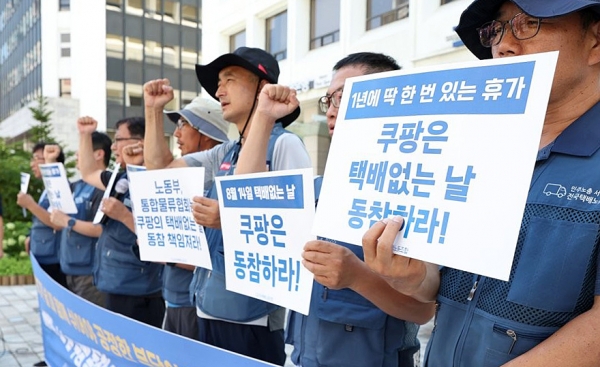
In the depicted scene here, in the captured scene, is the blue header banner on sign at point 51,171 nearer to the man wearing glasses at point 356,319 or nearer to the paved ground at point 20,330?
the paved ground at point 20,330

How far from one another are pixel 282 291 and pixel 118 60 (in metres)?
30.5

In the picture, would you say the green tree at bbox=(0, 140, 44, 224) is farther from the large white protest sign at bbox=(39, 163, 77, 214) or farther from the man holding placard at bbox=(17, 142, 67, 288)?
the large white protest sign at bbox=(39, 163, 77, 214)

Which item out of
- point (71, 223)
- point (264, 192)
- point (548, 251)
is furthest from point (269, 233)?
point (71, 223)

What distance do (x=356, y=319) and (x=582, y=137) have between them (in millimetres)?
936

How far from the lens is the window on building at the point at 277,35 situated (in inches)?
570

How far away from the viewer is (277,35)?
14797mm

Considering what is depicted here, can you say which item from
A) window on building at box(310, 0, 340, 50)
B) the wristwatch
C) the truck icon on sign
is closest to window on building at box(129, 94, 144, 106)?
window on building at box(310, 0, 340, 50)

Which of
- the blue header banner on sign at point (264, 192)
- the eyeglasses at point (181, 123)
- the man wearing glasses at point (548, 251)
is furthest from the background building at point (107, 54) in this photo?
the man wearing glasses at point (548, 251)

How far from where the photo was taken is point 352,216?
1.31 m

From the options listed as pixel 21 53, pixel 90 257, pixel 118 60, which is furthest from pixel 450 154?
pixel 21 53

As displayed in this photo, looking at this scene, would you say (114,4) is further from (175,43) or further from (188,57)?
(188,57)

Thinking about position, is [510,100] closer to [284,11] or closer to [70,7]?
[284,11]

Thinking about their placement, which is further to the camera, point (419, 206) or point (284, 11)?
point (284, 11)

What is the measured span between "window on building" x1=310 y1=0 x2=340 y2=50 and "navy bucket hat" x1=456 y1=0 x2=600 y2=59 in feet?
37.0
